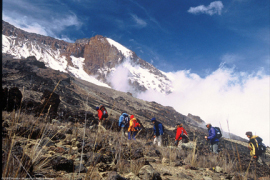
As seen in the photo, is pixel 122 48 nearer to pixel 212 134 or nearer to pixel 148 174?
pixel 212 134

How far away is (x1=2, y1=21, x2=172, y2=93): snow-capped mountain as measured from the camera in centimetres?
10362

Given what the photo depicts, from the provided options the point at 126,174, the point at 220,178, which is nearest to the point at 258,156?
the point at 220,178

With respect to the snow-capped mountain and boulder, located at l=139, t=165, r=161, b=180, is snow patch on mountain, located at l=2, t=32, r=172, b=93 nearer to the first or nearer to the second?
the snow-capped mountain

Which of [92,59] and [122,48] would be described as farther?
[122,48]

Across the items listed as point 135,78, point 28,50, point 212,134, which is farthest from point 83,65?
point 212,134

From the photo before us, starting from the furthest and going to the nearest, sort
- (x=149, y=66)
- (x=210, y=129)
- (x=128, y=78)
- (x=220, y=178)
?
(x=149, y=66) < (x=128, y=78) < (x=210, y=129) < (x=220, y=178)

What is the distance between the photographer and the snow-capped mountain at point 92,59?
103625 mm

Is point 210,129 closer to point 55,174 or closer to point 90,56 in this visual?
point 55,174

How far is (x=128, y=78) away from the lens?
126188 mm

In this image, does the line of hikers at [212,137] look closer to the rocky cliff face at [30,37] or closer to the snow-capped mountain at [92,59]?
the snow-capped mountain at [92,59]

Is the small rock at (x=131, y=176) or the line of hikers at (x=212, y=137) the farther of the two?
the line of hikers at (x=212, y=137)

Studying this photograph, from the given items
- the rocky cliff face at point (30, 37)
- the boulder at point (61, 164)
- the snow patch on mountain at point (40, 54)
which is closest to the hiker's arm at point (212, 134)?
the boulder at point (61, 164)

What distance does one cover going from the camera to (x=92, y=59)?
127000 millimetres

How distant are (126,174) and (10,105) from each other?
25.1 feet
